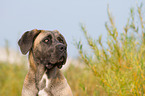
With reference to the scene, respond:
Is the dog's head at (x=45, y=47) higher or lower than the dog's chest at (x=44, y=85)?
higher

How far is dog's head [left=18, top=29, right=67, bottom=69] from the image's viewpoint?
3.28 m

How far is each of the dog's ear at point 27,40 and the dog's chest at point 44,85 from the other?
503 mm

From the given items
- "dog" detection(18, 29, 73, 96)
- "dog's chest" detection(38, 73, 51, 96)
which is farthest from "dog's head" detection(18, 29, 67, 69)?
"dog's chest" detection(38, 73, 51, 96)

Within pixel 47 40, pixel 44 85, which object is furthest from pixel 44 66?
pixel 47 40

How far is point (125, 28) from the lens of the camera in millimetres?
3807

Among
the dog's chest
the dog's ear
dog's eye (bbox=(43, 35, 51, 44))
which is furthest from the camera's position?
dog's eye (bbox=(43, 35, 51, 44))

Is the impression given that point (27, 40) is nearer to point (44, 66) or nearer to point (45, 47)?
point (45, 47)

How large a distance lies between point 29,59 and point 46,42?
380 millimetres

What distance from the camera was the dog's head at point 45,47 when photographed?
3.28 metres

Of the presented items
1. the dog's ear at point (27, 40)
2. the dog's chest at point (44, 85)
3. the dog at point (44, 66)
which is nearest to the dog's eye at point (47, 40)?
the dog at point (44, 66)

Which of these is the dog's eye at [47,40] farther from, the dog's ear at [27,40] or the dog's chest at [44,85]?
the dog's chest at [44,85]

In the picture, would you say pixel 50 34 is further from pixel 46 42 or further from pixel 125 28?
pixel 125 28

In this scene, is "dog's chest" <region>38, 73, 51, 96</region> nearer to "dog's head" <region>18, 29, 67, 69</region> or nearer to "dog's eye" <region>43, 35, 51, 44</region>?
"dog's head" <region>18, 29, 67, 69</region>

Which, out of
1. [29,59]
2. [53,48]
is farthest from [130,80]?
[29,59]
